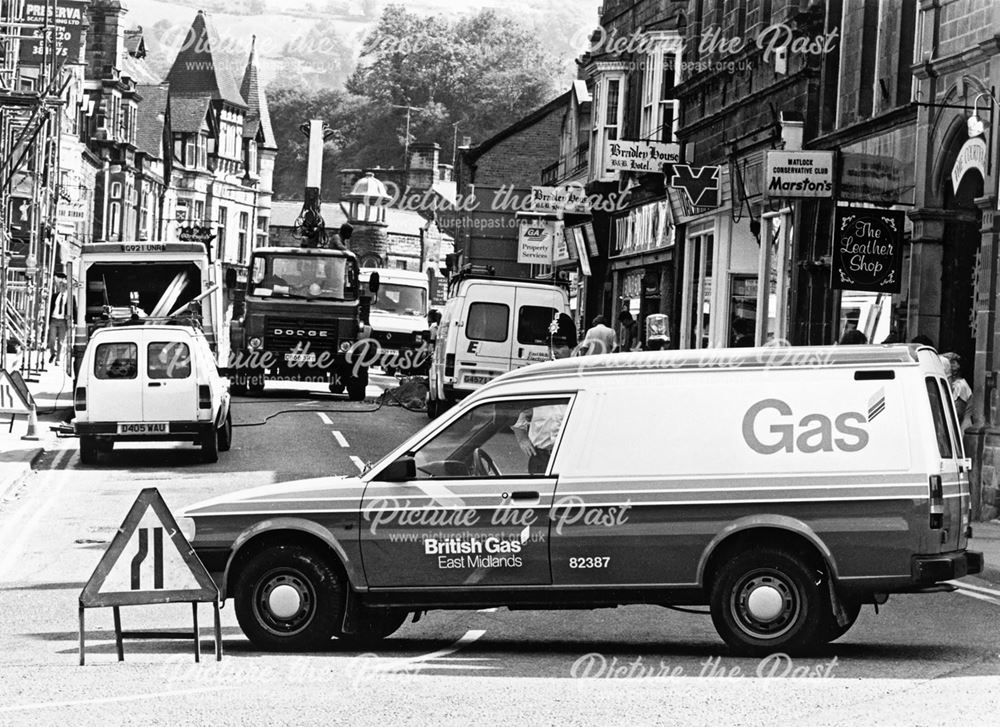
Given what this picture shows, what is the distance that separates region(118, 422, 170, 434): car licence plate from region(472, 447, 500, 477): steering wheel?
1327cm

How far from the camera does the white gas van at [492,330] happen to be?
28.9 m

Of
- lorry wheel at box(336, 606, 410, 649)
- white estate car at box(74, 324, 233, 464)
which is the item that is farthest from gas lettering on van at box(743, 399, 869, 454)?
white estate car at box(74, 324, 233, 464)

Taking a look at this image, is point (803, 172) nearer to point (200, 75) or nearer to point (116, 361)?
point (116, 361)

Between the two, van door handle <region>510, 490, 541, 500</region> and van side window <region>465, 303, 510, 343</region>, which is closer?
van door handle <region>510, 490, 541, 500</region>

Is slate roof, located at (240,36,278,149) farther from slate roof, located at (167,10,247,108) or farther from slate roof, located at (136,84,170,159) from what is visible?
slate roof, located at (136,84,170,159)

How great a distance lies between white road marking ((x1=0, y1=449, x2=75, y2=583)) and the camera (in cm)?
1413

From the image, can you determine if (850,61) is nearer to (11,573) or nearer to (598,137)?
(11,573)

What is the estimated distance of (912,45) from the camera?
23.1 m

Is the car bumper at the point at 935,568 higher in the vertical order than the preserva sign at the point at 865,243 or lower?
lower

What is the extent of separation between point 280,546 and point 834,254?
12376mm

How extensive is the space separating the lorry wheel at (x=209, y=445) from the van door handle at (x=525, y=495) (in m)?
13.6

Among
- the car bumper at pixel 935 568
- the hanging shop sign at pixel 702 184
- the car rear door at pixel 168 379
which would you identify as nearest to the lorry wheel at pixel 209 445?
the car rear door at pixel 168 379

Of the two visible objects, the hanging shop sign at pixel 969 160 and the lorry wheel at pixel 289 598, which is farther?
the hanging shop sign at pixel 969 160

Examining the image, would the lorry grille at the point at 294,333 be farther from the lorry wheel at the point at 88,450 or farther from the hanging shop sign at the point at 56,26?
the lorry wheel at the point at 88,450
